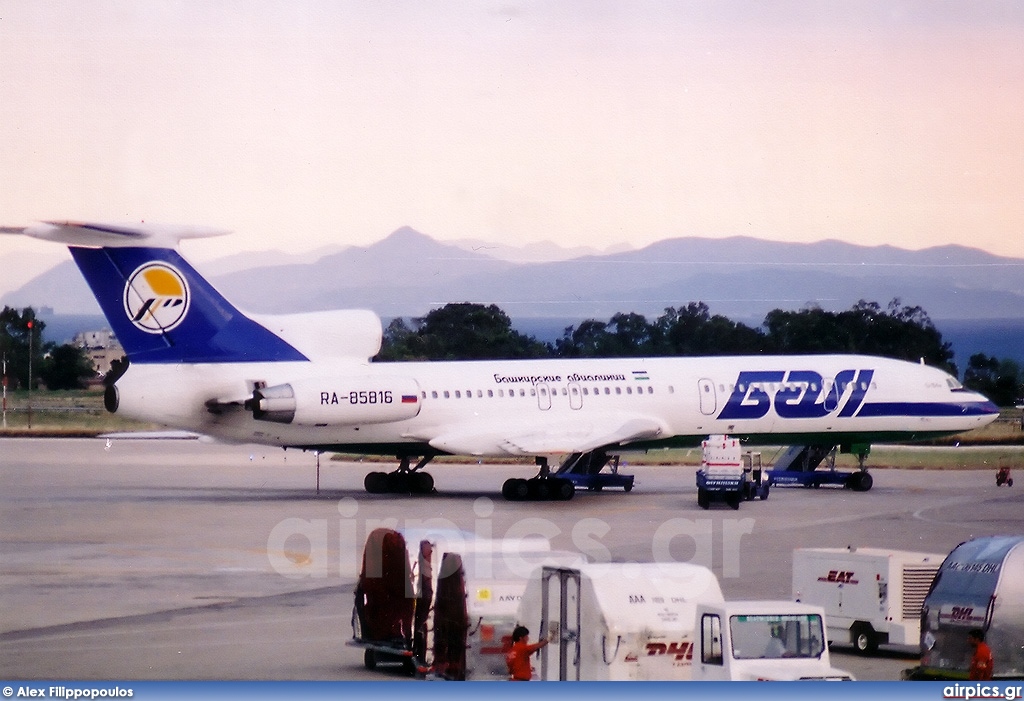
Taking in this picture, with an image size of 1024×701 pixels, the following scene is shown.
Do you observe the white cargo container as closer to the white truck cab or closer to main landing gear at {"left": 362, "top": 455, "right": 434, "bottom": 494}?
the white truck cab

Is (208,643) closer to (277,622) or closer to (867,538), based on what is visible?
(277,622)

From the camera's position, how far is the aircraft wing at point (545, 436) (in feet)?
116

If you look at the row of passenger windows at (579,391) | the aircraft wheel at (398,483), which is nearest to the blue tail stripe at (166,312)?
the row of passenger windows at (579,391)

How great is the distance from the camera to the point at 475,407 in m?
36.0

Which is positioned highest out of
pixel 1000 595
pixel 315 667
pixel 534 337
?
pixel 534 337

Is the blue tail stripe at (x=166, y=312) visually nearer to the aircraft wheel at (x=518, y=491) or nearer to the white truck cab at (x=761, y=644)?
the aircraft wheel at (x=518, y=491)

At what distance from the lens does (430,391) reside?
35.7 metres

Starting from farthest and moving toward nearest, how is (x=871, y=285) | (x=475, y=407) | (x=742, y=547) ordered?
(x=475, y=407)
(x=871, y=285)
(x=742, y=547)

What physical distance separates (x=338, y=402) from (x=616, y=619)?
19.9 meters

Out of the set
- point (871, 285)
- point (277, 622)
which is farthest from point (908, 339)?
point (277, 622)

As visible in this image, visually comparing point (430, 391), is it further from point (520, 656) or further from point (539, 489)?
point (520, 656)

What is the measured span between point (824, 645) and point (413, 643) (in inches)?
182

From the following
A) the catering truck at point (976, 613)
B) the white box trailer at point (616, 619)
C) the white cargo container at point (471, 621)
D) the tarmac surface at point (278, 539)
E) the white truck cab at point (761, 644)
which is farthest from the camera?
the tarmac surface at point (278, 539)

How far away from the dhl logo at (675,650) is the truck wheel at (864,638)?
13.2 feet
